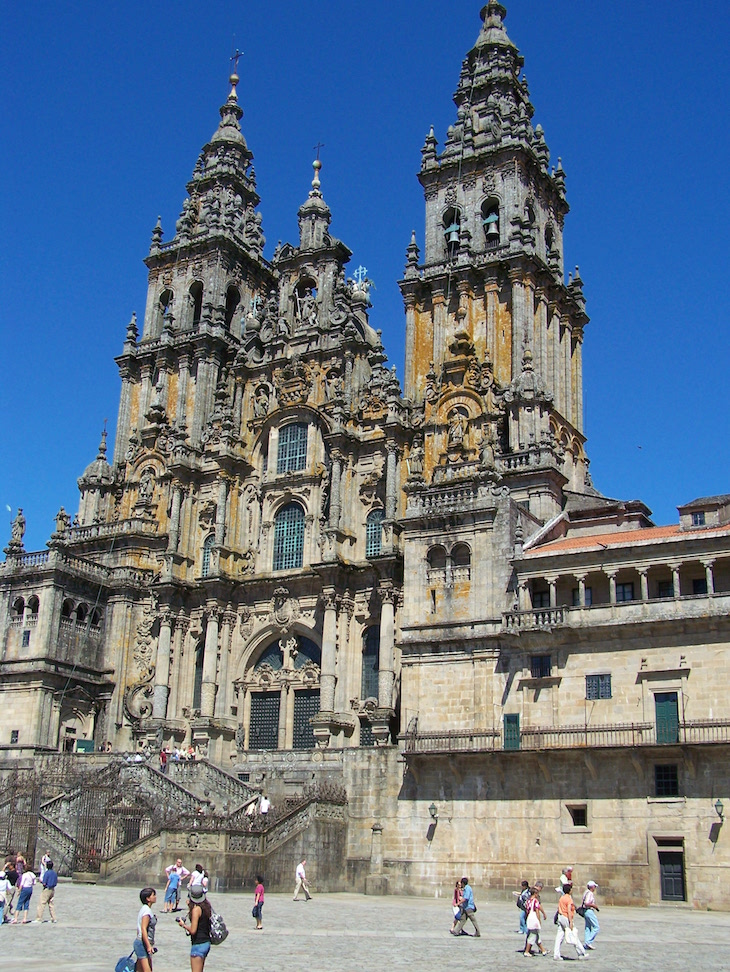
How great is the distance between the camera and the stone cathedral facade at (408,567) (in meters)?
35.2

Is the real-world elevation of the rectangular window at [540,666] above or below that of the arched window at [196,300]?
below

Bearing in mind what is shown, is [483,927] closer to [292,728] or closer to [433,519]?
[433,519]

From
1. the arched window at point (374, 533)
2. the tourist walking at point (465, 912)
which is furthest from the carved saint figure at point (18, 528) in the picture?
the tourist walking at point (465, 912)

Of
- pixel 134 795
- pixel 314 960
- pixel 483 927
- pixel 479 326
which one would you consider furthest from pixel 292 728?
pixel 314 960

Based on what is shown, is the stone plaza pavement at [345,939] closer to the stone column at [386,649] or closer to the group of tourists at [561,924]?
the group of tourists at [561,924]

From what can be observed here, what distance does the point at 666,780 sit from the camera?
34.1 metres

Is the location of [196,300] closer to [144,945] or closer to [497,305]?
[497,305]

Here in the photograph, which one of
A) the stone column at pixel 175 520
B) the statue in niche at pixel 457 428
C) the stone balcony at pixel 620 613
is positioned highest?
the statue in niche at pixel 457 428

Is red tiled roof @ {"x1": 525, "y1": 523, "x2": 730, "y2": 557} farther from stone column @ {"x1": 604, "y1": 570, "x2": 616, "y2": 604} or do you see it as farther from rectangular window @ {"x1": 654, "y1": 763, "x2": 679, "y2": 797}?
rectangular window @ {"x1": 654, "y1": 763, "x2": 679, "y2": 797}

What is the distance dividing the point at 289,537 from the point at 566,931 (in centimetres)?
3322

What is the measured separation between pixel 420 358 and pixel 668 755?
76.9 feet

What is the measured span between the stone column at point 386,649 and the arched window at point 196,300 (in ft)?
75.5

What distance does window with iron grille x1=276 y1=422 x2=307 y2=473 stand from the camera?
5403cm

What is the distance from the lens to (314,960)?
62.4 feet
